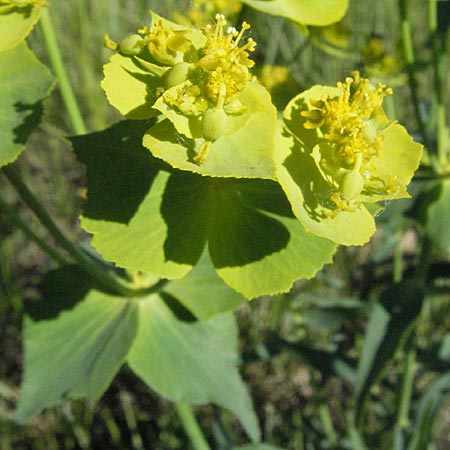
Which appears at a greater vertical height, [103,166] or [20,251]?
[103,166]

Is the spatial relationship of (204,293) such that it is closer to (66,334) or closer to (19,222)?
(66,334)

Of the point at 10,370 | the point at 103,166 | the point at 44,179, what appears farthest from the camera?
the point at 44,179

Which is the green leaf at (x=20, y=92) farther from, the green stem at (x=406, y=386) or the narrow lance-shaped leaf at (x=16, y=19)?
the green stem at (x=406, y=386)

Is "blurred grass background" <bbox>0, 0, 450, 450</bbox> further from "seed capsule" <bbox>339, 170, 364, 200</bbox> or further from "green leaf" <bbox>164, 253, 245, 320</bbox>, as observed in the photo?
"seed capsule" <bbox>339, 170, 364, 200</bbox>

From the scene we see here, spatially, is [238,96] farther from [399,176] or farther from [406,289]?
[406,289]

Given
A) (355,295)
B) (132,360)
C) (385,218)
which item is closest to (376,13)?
(355,295)

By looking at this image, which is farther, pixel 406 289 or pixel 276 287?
A: pixel 406 289

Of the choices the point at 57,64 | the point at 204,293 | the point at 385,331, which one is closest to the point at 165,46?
the point at 57,64
